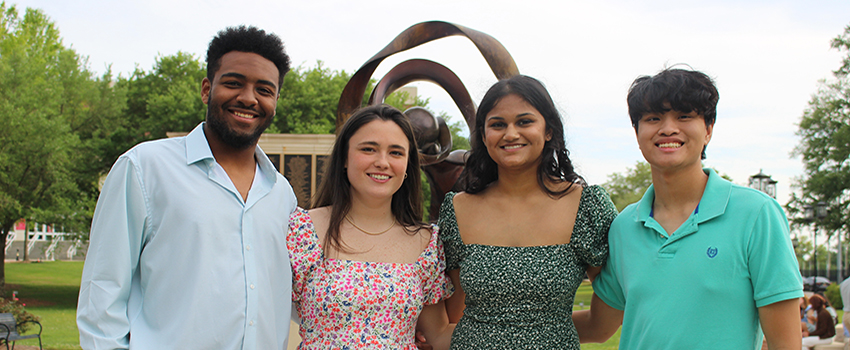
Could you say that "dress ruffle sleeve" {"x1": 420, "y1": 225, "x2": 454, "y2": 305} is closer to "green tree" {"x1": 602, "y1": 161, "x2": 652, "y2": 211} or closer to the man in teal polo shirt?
the man in teal polo shirt

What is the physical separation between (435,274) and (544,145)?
0.77 m

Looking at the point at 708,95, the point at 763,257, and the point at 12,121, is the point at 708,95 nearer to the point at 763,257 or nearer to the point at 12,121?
the point at 763,257

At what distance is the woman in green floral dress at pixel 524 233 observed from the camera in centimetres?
251

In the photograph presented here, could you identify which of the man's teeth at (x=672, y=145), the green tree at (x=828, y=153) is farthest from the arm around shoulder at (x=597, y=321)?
the green tree at (x=828, y=153)

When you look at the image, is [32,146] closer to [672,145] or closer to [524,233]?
[524,233]

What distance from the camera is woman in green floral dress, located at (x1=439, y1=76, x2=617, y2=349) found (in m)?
2.51

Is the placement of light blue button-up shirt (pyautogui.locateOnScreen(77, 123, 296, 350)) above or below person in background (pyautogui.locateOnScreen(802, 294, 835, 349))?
above

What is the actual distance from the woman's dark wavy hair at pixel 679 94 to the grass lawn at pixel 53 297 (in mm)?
8843

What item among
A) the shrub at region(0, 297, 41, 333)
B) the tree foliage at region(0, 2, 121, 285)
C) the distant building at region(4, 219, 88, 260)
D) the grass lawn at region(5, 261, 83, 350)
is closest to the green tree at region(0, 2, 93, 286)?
the tree foliage at region(0, 2, 121, 285)

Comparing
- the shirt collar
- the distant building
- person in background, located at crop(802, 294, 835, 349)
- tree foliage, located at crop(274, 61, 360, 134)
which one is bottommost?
the distant building

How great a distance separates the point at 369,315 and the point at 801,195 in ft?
99.5

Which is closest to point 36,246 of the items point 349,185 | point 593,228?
point 349,185

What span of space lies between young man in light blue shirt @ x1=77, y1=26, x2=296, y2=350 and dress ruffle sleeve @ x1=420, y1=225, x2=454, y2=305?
603 millimetres

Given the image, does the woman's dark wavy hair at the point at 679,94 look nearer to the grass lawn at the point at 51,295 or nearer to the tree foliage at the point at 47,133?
the grass lawn at the point at 51,295
